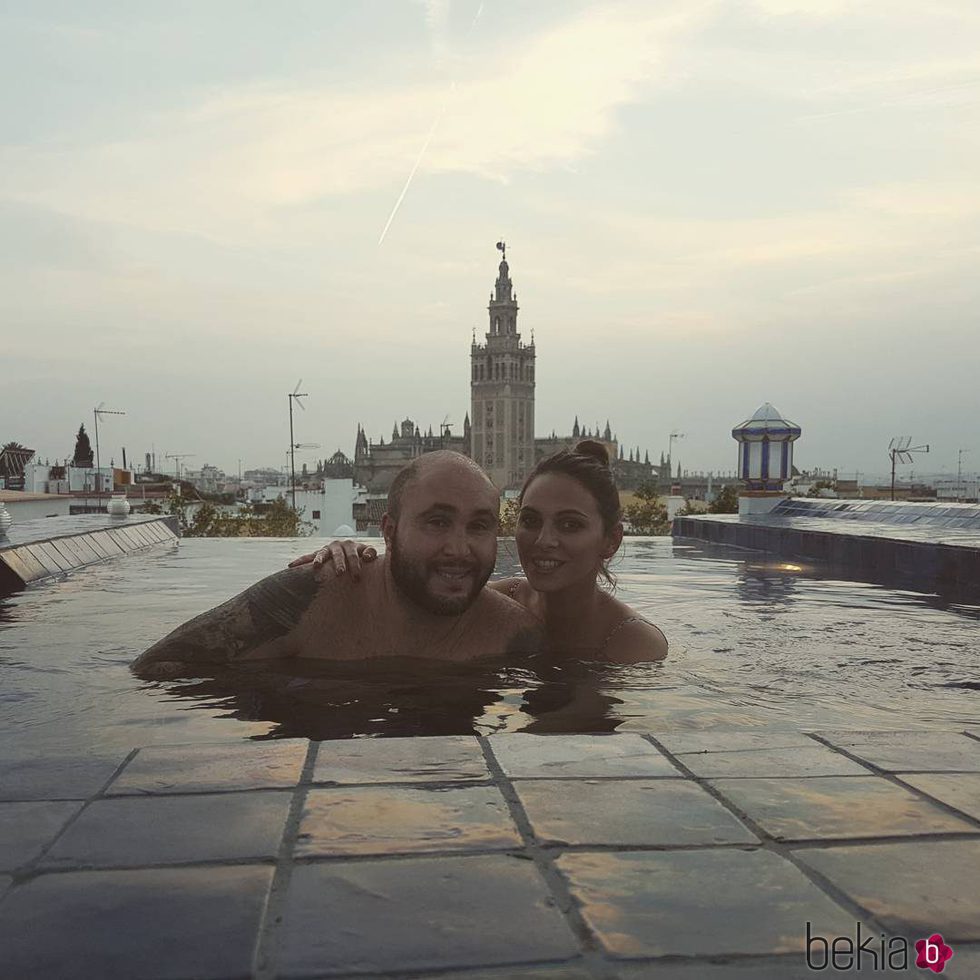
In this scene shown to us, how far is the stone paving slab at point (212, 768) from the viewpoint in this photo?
2.04 metres

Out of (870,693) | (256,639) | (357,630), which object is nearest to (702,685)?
(870,693)

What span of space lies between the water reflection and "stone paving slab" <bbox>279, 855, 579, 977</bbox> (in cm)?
133

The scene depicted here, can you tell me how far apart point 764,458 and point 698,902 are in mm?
15306

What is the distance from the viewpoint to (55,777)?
7.10ft

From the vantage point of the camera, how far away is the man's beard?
372 cm

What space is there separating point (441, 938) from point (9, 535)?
364 inches

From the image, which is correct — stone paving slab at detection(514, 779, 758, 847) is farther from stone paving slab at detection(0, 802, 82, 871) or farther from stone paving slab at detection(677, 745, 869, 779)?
stone paving slab at detection(0, 802, 82, 871)

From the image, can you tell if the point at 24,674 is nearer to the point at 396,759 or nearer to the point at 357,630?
the point at 357,630

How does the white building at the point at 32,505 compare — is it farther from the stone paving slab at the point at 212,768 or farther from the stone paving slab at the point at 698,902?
the stone paving slab at the point at 698,902

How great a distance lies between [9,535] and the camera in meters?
9.23

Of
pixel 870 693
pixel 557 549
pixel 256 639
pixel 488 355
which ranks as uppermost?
pixel 488 355

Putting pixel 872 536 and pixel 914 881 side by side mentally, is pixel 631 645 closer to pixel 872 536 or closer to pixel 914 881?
pixel 914 881

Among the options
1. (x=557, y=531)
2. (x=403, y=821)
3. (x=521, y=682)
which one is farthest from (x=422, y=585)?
(x=403, y=821)

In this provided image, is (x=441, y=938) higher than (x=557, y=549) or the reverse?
the reverse
